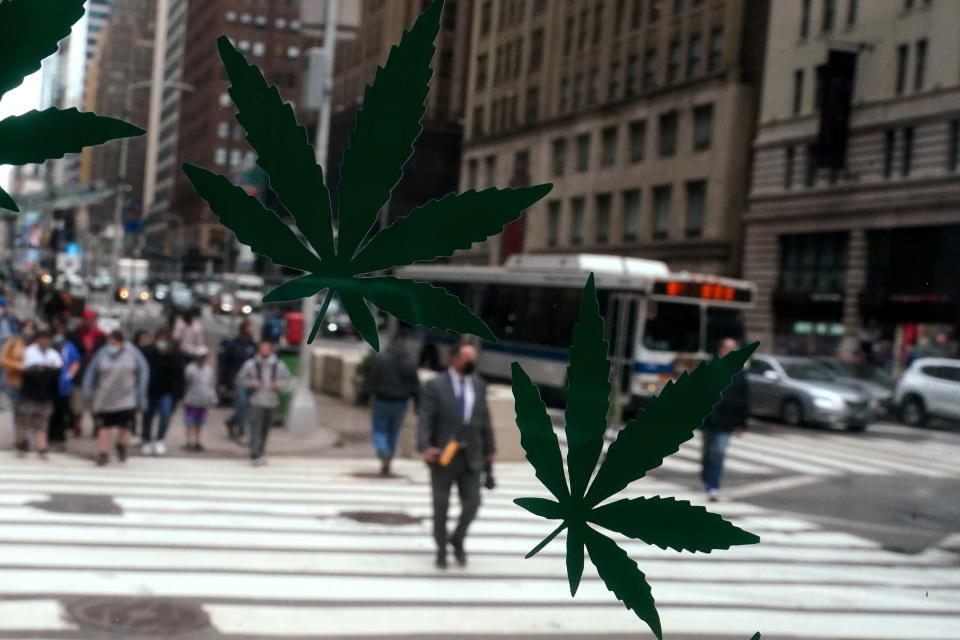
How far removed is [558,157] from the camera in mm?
961

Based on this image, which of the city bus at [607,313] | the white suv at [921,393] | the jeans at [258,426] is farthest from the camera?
the jeans at [258,426]

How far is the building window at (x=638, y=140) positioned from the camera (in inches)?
42.5

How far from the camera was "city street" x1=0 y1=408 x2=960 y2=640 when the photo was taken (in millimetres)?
1634

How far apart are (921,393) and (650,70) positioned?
3.00 metres

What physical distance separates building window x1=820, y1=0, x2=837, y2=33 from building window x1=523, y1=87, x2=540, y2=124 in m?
0.25

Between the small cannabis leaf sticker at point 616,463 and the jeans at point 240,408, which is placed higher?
the small cannabis leaf sticker at point 616,463

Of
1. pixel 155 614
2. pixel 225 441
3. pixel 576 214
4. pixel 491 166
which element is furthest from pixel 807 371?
pixel 225 441

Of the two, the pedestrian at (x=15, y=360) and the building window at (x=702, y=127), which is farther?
the pedestrian at (x=15, y=360)

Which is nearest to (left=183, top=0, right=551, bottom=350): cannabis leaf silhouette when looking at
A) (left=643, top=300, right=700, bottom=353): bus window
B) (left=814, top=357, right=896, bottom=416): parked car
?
(left=643, top=300, right=700, bottom=353): bus window

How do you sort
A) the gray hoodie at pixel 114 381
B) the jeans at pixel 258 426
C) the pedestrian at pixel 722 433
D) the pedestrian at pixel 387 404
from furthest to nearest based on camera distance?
the jeans at pixel 258 426, the pedestrian at pixel 387 404, the gray hoodie at pixel 114 381, the pedestrian at pixel 722 433

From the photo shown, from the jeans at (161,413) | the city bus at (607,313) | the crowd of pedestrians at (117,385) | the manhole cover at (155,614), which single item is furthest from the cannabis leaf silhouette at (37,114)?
the jeans at (161,413)

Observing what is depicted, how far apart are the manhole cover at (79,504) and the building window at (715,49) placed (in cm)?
777

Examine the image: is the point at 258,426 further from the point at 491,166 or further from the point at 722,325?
the point at 491,166

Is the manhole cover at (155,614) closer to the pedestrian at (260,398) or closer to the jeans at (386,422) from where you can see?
the jeans at (386,422)
